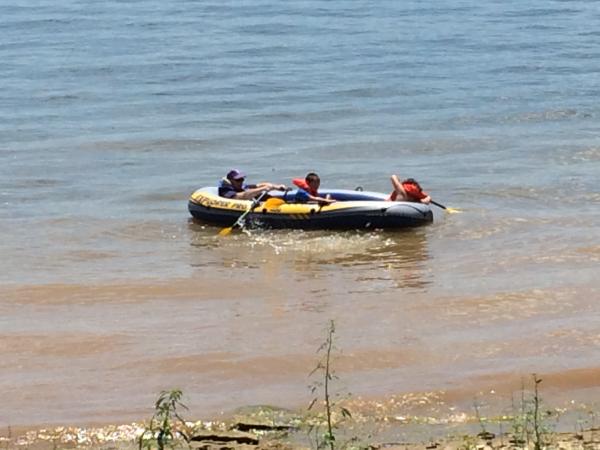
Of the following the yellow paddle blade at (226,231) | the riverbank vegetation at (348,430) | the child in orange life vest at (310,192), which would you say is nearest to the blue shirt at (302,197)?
the child in orange life vest at (310,192)

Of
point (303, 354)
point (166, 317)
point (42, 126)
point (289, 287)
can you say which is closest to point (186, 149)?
point (42, 126)

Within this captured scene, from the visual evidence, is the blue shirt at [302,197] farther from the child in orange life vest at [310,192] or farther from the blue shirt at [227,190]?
the blue shirt at [227,190]

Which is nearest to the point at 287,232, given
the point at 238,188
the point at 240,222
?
the point at 240,222

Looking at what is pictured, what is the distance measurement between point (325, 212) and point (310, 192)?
0.52 meters

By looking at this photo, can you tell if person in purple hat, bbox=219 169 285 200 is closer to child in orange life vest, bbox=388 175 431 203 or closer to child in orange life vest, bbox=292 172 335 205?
child in orange life vest, bbox=292 172 335 205

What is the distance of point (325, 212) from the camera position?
15.0 metres

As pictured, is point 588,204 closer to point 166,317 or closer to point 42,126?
point 166,317

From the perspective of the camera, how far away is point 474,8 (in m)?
39.2

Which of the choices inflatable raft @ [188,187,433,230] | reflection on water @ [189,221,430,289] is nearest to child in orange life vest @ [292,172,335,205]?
inflatable raft @ [188,187,433,230]

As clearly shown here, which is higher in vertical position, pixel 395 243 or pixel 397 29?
pixel 397 29

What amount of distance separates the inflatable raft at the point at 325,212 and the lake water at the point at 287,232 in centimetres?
19

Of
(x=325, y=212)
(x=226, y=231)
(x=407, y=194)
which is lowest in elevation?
(x=226, y=231)

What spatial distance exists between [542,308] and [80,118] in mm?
14914

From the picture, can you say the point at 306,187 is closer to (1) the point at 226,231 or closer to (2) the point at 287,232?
(2) the point at 287,232
